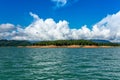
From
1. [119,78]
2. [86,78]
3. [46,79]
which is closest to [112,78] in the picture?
[119,78]

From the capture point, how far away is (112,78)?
38906 mm

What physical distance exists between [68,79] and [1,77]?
35.1ft

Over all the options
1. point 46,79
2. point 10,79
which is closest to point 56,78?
point 46,79

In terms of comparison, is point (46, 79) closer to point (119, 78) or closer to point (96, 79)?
point (96, 79)

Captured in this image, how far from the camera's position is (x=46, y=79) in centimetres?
3775

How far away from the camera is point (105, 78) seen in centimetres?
3897

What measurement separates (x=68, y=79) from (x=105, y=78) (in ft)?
19.7

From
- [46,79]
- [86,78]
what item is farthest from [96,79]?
[46,79]

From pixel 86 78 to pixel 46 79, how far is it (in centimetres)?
639

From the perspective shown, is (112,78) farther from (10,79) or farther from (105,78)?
(10,79)

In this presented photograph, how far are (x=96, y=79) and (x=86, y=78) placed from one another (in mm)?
1699

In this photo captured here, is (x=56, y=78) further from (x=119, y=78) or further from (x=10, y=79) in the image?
(x=119, y=78)

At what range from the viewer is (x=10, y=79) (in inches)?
1479

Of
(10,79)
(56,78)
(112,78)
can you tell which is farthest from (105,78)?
(10,79)
